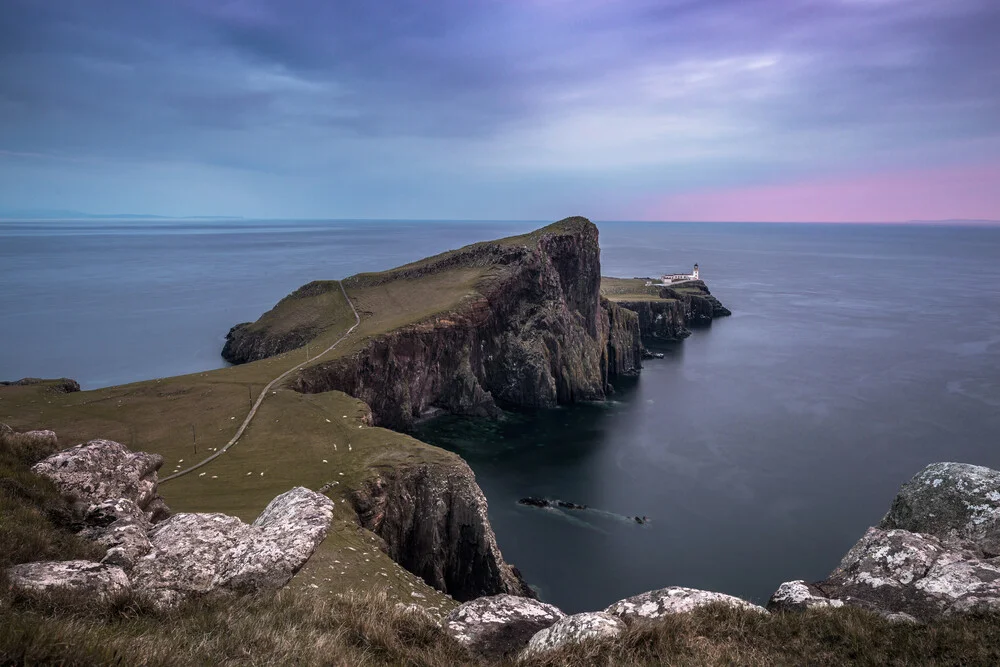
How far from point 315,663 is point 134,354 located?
386 feet

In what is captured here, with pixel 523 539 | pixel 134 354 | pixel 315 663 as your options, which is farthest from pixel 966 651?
pixel 134 354

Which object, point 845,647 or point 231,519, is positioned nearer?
point 845,647

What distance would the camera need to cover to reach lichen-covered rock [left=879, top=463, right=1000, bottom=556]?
49.1ft

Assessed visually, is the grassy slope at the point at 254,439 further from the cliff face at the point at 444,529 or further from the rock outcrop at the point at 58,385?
the cliff face at the point at 444,529

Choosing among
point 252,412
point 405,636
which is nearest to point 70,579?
point 405,636

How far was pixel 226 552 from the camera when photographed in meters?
14.5

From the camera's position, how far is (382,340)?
7356cm

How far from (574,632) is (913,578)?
31.2 feet

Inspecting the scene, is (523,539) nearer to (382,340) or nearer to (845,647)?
(382,340)

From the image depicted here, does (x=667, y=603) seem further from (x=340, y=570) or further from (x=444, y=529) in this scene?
(x=444, y=529)

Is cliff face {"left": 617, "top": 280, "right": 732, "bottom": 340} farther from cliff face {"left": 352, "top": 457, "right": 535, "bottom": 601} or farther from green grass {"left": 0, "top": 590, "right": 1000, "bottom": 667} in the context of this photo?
green grass {"left": 0, "top": 590, "right": 1000, "bottom": 667}

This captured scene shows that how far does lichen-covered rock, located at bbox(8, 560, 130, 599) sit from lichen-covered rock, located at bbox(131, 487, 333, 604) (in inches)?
39.0

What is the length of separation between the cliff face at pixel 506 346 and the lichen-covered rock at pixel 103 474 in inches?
1697

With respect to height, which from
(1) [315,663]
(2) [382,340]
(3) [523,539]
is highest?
(1) [315,663]
